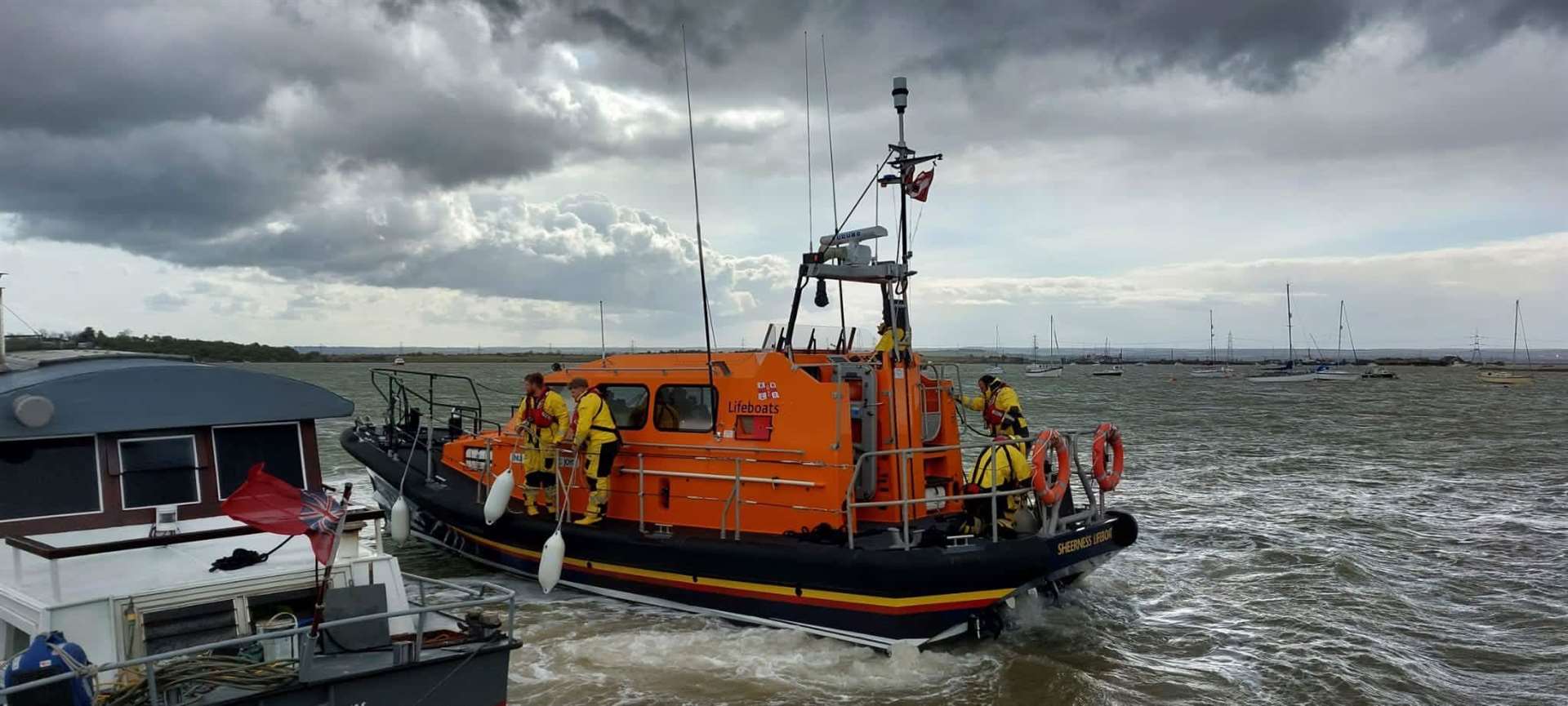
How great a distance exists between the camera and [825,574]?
7.70 meters

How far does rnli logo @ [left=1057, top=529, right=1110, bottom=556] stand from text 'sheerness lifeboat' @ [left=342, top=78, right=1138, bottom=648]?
2cm

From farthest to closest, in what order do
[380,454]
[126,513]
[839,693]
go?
1. [380,454]
2. [839,693]
3. [126,513]

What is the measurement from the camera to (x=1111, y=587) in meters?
10.0

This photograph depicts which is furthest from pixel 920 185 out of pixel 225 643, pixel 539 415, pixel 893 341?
pixel 225 643

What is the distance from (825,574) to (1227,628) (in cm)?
402

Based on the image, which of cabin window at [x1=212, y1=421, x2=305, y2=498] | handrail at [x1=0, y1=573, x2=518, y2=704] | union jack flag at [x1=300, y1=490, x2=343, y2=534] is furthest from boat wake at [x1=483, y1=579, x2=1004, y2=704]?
union jack flag at [x1=300, y1=490, x2=343, y2=534]

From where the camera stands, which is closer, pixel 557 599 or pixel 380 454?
pixel 557 599

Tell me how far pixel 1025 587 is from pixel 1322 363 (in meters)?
96.7

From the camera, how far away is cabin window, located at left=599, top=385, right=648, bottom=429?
9.25m

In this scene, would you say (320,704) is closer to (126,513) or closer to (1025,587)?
(126,513)

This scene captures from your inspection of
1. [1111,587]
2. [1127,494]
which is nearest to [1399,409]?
[1127,494]

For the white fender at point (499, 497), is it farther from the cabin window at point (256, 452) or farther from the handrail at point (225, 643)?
→ the handrail at point (225, 643)

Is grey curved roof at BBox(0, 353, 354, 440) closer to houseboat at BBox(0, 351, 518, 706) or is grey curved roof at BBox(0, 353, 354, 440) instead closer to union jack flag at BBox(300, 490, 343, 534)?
houseboat at BBox(0, 351, 518, 706)

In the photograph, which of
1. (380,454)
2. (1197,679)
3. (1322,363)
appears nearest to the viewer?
(1197,679)
